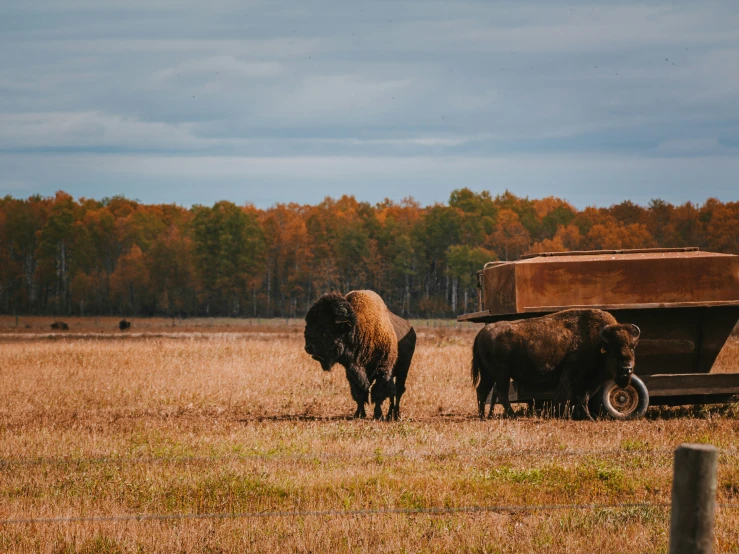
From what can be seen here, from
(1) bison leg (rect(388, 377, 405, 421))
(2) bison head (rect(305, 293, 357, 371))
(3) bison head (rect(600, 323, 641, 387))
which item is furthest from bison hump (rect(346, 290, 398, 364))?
(3) bison head (rect(600, 323, 641, 387))

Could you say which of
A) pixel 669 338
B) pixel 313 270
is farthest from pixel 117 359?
pixel 313 270

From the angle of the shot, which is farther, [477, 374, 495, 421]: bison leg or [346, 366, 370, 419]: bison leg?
[477, 374, 495, 421]: bison leg

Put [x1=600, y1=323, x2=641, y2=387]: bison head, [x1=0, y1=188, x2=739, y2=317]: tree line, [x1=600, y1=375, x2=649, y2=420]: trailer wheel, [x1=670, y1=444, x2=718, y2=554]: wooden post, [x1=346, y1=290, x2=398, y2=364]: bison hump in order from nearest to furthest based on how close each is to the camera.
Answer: [x1=670, y1=444, x2=718, y2=554]: wooden post < [x1=600, y1=323, x2=641, y2=387]: bison head < [x1=600, y1=375, x2=649, y2=420]: trailer wheel < [x1=346, y1=290, x2=398, y2=364]: bison hump < [x1=0, y1=188, x2=739, y2=317]: tree line

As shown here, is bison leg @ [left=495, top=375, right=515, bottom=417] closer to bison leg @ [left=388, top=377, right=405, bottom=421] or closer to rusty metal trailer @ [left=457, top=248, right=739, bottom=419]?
rusty metal trailer @ [left=457, top=248, right=739, bottom=419]

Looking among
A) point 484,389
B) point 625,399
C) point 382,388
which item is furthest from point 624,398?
point 382,388

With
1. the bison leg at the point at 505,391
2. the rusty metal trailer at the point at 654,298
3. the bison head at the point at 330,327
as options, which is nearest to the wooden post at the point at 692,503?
the bison leg at the point at 505,391

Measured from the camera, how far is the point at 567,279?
15.4 metres

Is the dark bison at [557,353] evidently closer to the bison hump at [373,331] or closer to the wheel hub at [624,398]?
the wheel hub at [624,398]

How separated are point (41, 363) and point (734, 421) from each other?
18.9 meters

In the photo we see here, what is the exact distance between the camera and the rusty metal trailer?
15.1 metres

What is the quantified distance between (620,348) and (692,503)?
32.5ft

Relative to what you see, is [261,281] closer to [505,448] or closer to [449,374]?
[449,374]

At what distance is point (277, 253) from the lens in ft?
393

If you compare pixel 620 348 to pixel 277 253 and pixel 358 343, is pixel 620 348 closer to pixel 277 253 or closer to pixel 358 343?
pixel 358 343
